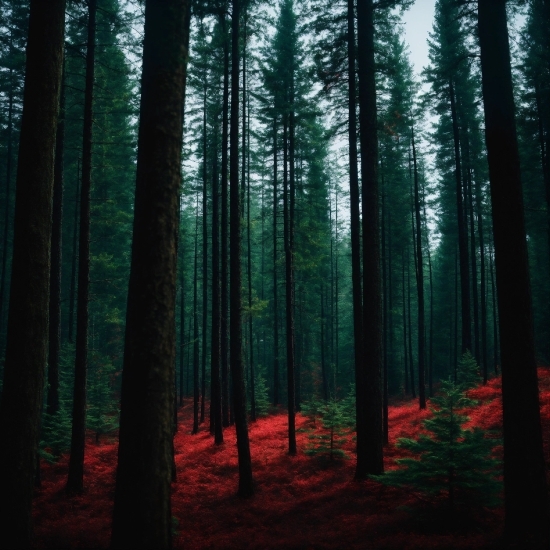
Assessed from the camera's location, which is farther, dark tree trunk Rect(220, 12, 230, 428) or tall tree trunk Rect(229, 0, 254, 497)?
dark tree trunk Rect(220, 12, 230, 428)

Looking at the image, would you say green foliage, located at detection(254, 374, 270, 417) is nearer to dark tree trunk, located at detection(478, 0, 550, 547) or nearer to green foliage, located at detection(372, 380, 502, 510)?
green foliage, located at detection(372, 380, 502, 510)

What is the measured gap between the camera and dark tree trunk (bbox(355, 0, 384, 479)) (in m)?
10.5

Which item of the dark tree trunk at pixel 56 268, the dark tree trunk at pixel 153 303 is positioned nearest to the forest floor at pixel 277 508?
the dark tree trunk at pixel 56 268

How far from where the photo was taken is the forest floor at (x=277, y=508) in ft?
23.4

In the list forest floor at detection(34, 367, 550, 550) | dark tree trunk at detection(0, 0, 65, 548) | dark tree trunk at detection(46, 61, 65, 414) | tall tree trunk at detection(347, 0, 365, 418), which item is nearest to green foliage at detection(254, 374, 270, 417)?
forest floor at detection(34, 367, 550, 550)

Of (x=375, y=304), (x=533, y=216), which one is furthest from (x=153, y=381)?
(x=533, y=216)

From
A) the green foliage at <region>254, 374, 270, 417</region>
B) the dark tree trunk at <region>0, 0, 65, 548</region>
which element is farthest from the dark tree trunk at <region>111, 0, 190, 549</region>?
the green foliage at <region>254, 374, 270, 417</region>

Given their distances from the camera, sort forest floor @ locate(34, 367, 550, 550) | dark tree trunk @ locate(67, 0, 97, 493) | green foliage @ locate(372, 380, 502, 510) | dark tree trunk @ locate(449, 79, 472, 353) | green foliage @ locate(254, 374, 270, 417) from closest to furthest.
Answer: green foliage @ locate(372, 380, 502, 510), forest floor @ locate(34, 367, 550, 550), dark tree trunk @ locate(67, 0, 97, 493), dark tree trunk @ locate(449, 79, 472, 353), green foliage @ locate(254, 374, 270, 417)

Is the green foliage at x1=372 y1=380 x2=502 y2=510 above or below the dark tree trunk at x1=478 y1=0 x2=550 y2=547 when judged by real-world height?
below

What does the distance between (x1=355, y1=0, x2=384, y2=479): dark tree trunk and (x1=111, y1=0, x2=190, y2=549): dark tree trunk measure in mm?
7808

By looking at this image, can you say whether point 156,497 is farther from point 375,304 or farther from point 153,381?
point 375,304

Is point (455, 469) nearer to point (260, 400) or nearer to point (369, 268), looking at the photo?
point (369, 268)

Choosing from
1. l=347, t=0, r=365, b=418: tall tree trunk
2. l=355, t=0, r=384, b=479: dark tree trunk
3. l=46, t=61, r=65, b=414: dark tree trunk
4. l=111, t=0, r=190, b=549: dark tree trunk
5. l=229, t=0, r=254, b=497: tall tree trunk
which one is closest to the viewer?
l=111, t=0, r=190, b=549: dark tree trunk

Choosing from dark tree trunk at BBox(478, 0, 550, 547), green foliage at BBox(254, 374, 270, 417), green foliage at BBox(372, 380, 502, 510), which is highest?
dark tree trunk at BBox(478, 0, 550, 547)
